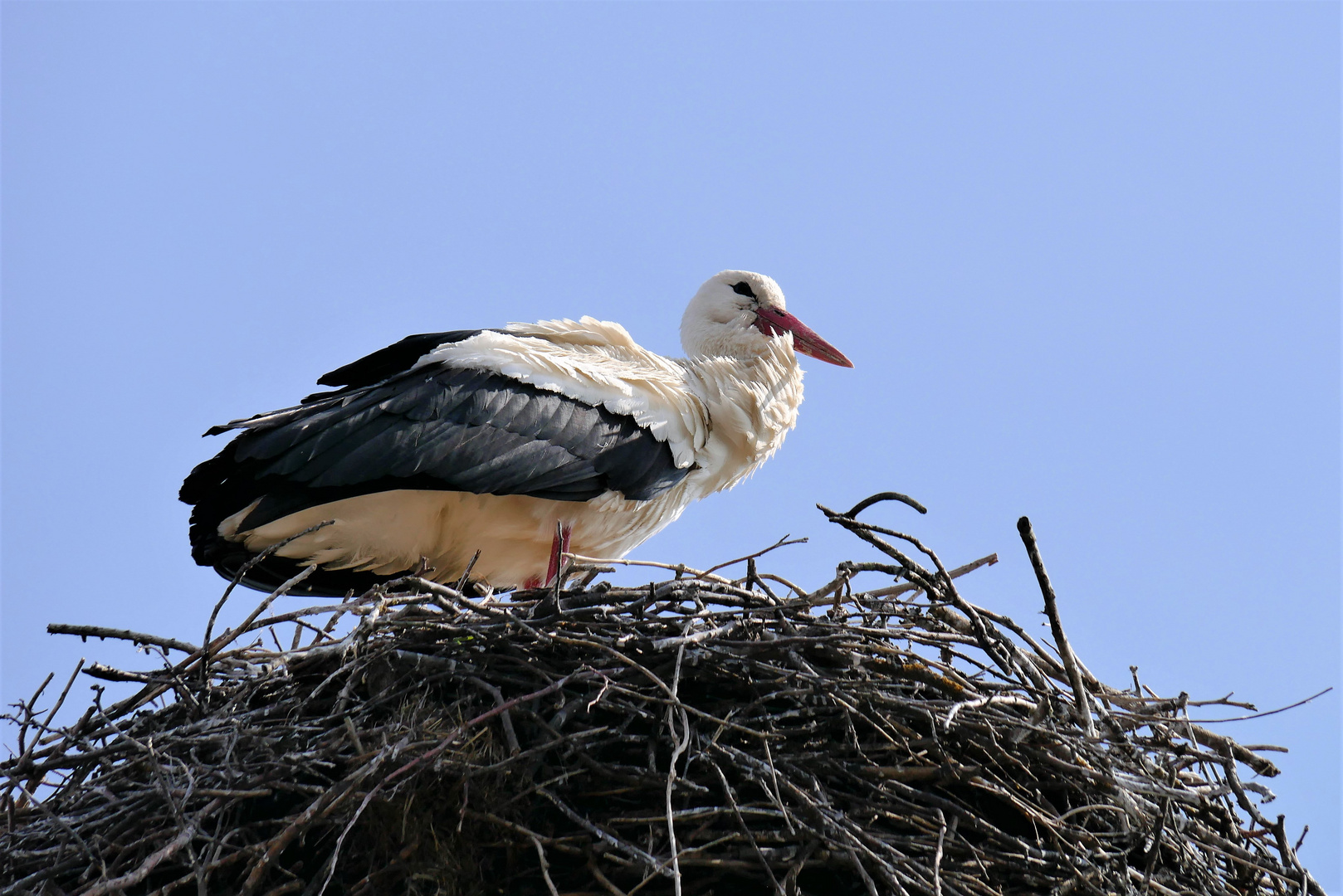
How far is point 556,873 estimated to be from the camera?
2.78m

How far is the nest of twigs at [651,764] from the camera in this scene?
8.87ft

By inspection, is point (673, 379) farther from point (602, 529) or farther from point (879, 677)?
point (879, 677)

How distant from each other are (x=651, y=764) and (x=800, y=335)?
283 centimetres

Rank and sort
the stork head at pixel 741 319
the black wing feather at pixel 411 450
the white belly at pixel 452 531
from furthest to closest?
the stork head at pixel 741 319 → the white belly at pixel 452 531 → the black wing feather at pixel 411 450

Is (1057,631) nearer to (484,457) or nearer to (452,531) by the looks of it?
(484,457)

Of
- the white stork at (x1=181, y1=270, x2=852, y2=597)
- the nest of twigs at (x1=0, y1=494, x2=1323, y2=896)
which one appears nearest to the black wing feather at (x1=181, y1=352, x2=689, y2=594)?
the white stork at (x1=181, y1=270, x2=852, y2=597)

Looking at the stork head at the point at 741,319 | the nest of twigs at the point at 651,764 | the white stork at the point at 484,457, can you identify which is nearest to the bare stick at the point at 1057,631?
the nest of twigs at the point at 651,764

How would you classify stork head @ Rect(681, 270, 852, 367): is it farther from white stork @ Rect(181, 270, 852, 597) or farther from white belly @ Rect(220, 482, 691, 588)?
white belly @ Rect(220, 482, 691, 588)

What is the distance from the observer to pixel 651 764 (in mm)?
2775

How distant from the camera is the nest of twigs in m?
2.71

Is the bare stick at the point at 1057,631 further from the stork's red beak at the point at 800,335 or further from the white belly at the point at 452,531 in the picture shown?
the stork's red beak at the point at 800,335

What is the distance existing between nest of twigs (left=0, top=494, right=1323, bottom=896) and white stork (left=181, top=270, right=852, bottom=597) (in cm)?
80

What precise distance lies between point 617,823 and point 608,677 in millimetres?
306

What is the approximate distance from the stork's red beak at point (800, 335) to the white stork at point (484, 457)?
→ 390mm
